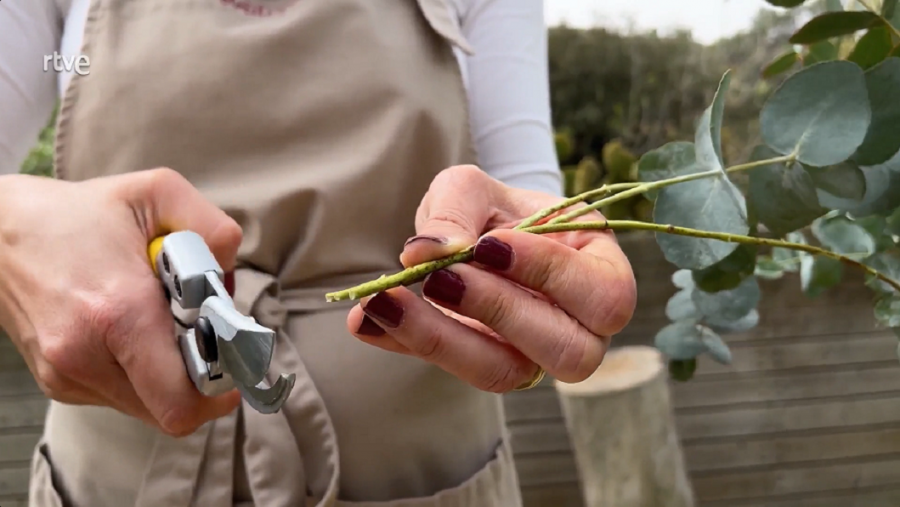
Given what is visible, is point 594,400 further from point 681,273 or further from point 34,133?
point 34,133

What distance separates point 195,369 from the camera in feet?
0.73

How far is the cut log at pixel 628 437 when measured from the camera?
2.75 ft

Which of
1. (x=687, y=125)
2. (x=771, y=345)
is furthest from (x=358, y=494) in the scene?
(x=687, y=125)

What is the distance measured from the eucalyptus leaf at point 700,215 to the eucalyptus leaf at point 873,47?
99mm

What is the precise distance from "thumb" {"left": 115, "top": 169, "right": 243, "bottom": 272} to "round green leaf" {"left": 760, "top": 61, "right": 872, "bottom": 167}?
0.23 m

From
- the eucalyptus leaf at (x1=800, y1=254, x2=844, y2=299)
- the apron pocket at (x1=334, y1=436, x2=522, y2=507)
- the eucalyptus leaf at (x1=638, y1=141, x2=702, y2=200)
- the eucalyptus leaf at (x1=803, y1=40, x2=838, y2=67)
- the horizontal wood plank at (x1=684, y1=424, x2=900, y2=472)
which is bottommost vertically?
the horizontal wood plank at (x1=684, y1=424, x2=900, y2=472)

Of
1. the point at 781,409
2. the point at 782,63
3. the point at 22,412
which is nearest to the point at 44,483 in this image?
the point at 782,63

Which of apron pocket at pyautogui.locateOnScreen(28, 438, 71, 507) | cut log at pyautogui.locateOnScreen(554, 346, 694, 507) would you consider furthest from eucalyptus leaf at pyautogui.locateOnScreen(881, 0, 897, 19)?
cut log at pyautogui.locateOnScreen(554, 346, 694, 507)

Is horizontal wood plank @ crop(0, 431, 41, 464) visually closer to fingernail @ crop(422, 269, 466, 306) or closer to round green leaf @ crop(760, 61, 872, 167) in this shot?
fingernail @ crop(422, 269, 466, 306)

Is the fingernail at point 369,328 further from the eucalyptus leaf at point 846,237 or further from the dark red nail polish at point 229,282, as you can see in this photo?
the eucalyptus leaf at point 846,237

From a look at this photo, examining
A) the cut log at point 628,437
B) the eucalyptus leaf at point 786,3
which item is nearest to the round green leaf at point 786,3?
the eucalyptus leaf at point 786,3

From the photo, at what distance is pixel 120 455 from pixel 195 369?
0.16 m

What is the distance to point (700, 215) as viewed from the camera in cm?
23

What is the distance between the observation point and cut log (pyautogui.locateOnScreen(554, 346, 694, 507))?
837 mm
